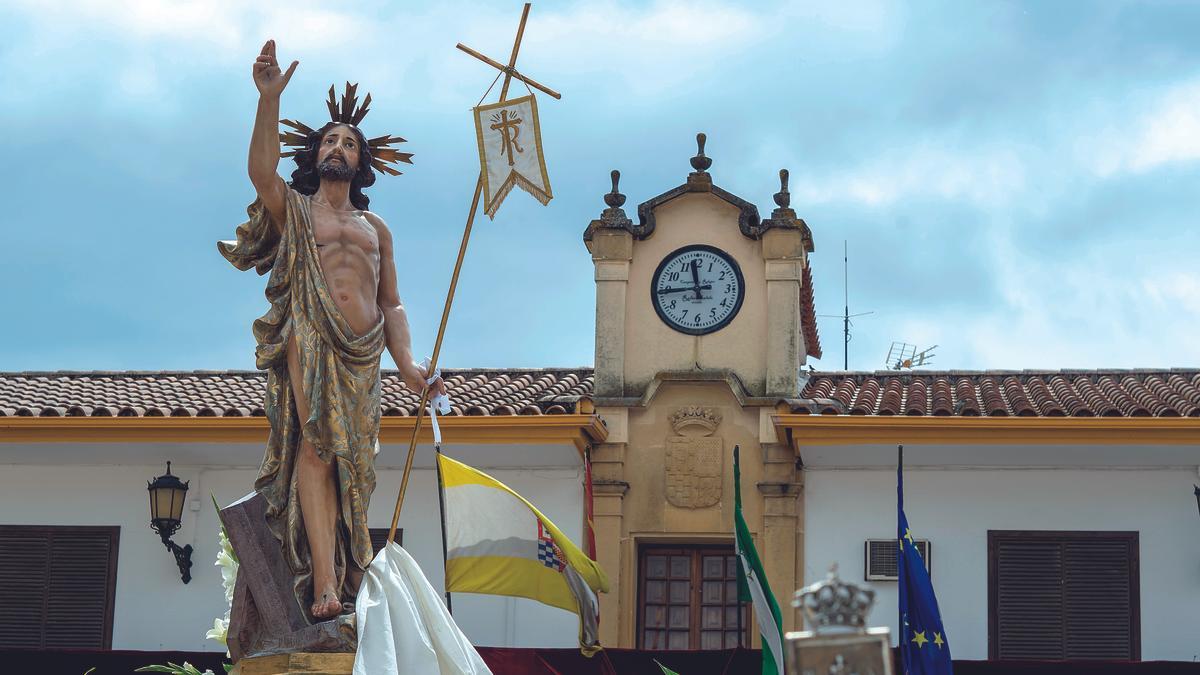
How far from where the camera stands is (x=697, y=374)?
17062 mm

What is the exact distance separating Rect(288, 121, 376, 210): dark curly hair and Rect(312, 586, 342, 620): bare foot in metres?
1.99

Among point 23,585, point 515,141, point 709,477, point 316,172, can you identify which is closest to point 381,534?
point 709,477

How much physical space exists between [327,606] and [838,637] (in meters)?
4.95

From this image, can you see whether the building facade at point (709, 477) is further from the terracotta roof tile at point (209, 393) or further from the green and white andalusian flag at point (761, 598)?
the green and white andalusian flag at point (761, 598)

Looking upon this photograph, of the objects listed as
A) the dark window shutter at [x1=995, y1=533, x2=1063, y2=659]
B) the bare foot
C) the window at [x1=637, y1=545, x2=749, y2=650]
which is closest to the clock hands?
the window at [x1=637, y1=545, x2=749, y2=650]

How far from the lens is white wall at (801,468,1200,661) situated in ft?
52.5

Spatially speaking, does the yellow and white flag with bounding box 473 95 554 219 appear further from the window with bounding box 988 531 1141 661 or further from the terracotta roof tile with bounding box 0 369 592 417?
the window with bounding box 988 531 1141 661

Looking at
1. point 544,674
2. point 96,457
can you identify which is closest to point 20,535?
point 96,457

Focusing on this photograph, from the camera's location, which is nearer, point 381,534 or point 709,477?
point 381,534

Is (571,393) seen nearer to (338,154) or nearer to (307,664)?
(338,154)

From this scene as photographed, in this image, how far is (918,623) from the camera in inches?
547

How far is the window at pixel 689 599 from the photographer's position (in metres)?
16.5

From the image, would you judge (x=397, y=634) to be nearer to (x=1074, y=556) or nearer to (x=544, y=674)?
(x=544, y=674)

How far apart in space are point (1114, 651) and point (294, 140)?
8.98 metres
